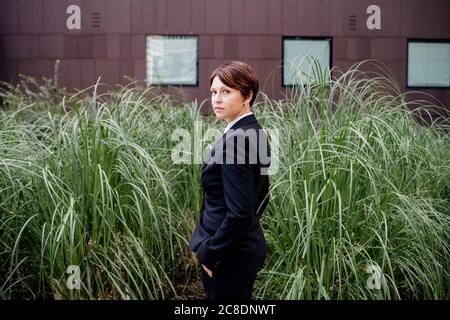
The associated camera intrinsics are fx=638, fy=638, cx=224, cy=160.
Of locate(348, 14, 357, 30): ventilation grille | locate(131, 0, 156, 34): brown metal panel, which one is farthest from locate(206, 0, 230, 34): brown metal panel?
locate(348, 14, 357, 30): ventilation grille

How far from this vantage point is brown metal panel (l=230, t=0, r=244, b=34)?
536 inches

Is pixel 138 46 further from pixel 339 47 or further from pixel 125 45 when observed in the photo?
pixel 339 47

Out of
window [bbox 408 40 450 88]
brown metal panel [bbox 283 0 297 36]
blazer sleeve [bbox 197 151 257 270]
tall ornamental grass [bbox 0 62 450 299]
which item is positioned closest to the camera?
blazer sleeve [bbox 197 151 257 270]

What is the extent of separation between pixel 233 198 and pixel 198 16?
37.5 feet

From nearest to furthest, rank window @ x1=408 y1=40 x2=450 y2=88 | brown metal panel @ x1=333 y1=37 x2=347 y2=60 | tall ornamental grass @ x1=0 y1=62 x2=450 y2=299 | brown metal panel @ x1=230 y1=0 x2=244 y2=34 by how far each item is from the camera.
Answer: tall ornamental grass @ x1=0 y1=62 x2=450 y2=299, brown metal panel @ x1=230 y1=0 x2=244 y2=34, brown metal panel @ x1=333 y1=37 x2=347 y2=60, window @ x1=408 y1=40 x2=450 y2=88

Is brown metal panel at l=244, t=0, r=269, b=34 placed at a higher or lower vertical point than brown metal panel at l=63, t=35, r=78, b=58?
higher

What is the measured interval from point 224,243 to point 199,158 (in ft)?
6.89

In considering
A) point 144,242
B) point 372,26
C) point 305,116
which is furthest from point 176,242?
point 372,26

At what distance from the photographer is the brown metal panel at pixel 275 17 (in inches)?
540

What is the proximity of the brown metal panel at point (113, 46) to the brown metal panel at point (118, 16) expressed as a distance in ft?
0.48

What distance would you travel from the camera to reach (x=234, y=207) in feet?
8.57

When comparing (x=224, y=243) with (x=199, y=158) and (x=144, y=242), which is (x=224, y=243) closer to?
(x=144, y=242)

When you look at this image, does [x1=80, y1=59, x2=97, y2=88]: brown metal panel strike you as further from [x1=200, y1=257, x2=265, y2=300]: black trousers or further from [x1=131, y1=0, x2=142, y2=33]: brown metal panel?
[x1=200, y1=257, x2=265, y2=300]: black trousers

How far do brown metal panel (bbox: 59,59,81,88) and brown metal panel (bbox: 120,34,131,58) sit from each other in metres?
0.96
